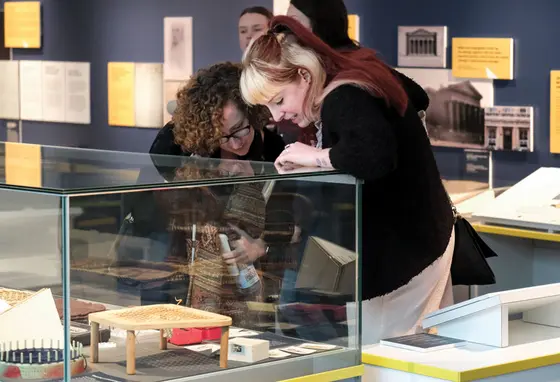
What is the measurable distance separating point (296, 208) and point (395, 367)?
1.41 feet

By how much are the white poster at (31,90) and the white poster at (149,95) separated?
107cm

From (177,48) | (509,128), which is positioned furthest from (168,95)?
(509,128)

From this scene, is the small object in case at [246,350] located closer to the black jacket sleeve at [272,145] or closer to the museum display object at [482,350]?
the museum display object at [482,350]

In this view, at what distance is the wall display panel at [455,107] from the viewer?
19.2 ft

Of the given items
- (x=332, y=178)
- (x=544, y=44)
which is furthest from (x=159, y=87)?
(x=332, y=178)

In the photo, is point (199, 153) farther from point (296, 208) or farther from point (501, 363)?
point (501, 363)

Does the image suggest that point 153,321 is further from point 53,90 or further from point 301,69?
point 53,90

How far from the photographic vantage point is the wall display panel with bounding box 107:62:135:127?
7641 millimetres

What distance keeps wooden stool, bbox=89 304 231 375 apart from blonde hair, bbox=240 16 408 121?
578 millimetres

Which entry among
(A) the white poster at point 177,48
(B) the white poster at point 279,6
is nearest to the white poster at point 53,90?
(A) the white poster at point 177,48

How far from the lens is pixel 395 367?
8.80 ft

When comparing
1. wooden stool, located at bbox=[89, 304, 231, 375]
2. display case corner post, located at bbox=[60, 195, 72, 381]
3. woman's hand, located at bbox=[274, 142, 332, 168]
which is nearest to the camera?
display case corner post, located at bbox=[60, 195, 72, 381]

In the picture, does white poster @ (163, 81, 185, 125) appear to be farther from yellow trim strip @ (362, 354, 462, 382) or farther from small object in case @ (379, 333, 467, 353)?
yellow trim strip @ (362, 354, 462, 382)

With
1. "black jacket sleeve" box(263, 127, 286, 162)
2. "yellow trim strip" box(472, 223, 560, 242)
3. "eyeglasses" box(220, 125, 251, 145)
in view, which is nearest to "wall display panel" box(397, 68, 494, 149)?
"yellow trim strip" box(472, 223, 560, 242)
